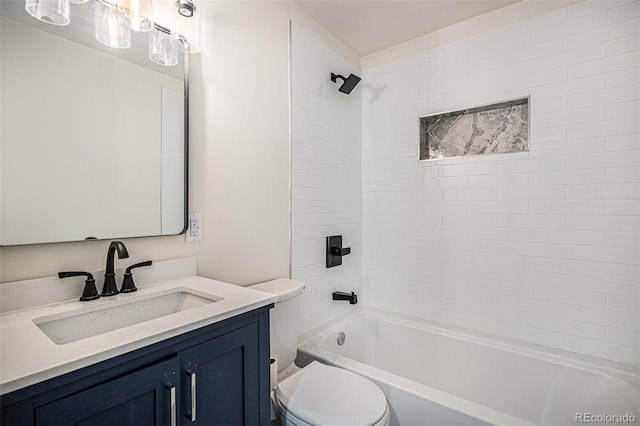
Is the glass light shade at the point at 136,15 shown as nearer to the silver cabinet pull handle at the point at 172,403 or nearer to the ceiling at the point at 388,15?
the ceiling at the point at 388,15

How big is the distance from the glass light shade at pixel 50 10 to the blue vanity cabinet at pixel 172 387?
1.09 metres

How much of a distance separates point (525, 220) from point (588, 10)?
1209mm

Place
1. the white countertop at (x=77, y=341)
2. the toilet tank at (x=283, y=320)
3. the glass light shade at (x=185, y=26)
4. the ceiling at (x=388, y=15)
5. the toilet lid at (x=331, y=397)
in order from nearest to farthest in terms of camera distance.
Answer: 1. the white countertop at (x=77, y=341)
2. the toilet lid at (x=331, y=397)
3. the glass light shade at (x=185, y=26)
4. the toilet tank at (x=283, y=320)
5. the ceiling at (x=388, y=15)

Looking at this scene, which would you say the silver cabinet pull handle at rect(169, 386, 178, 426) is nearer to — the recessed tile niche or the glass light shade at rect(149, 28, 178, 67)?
the glass light shade at rect(149, 28, 178, 67)

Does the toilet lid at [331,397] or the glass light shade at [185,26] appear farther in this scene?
the glass light shade at [185,26]

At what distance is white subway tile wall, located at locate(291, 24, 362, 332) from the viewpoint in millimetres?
2031

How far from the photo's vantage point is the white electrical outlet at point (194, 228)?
1.41 metres

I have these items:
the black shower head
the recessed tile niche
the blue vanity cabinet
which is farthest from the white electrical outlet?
the recessed tile niche

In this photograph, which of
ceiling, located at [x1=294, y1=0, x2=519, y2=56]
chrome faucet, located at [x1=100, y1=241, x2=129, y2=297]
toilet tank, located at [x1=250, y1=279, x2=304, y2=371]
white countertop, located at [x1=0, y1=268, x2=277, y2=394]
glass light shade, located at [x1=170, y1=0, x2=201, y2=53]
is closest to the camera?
white countertop, located at [x1=0, y1=268, x2=277, y2=394]

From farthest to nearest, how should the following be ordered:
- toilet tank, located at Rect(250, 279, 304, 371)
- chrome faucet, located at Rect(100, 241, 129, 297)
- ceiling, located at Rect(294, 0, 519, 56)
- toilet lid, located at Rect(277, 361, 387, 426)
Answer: ceiling, located at Rect(294, 0, 519, 56)
toilet tank, located at Rect(250, 279, 304, 371)
toilet lid, located at Rect(277, 361, 387, 426)
chrome faucet, located at Rect(100, 241, 129, 297)

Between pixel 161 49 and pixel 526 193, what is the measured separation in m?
2.10

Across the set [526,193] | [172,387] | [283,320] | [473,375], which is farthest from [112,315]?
[526,193]

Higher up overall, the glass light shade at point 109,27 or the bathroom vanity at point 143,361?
the glass light shade at point 109,27

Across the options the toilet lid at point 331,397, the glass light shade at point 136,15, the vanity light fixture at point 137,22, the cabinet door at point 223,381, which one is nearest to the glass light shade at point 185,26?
the vanity light fixture at point 137,22
